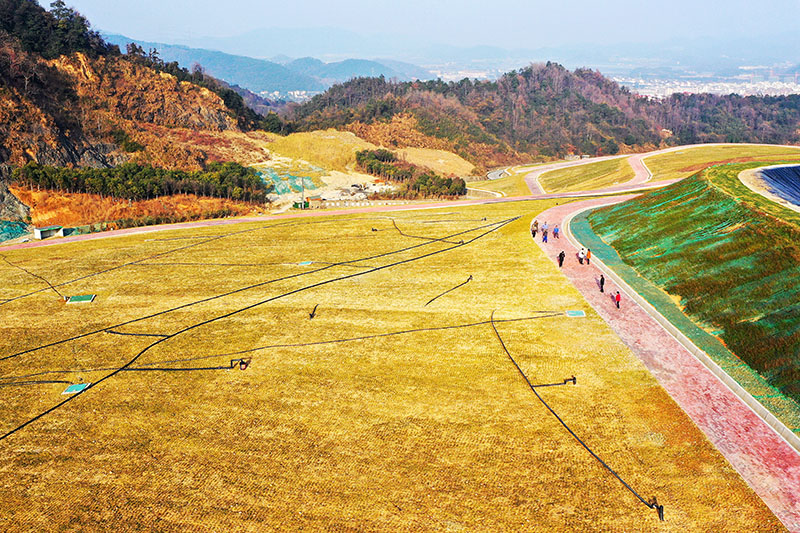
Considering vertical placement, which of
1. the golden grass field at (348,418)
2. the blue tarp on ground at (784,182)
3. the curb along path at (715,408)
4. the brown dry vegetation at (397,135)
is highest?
the brown dry vegetation at (397,135)

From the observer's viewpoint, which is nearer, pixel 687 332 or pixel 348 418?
pixel 348 418

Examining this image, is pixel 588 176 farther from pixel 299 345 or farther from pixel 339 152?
pixel 299 345

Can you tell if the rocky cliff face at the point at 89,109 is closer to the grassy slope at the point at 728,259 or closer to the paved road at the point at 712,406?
the grassy slope at the point at 728,259

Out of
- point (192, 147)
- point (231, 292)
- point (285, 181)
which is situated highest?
point (192, 147)

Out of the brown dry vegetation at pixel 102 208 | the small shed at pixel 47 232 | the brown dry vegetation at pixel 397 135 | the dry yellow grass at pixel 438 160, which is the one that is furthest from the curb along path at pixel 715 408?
the brown dry vegetation at pixel 397 135

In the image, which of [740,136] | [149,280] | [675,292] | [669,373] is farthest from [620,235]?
[740,136]

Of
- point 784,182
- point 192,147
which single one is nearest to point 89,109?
point 192,147
